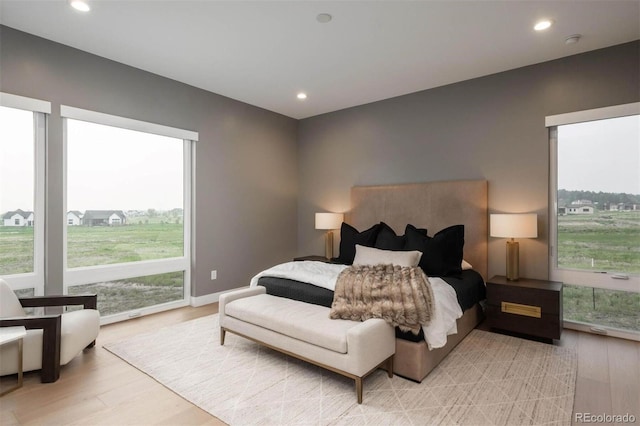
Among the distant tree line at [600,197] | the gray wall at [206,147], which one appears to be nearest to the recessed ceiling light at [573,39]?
the distant tree line at [600,197]

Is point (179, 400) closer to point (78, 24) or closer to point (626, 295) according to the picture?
point (78, 24)

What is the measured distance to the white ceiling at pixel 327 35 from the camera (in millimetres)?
2686

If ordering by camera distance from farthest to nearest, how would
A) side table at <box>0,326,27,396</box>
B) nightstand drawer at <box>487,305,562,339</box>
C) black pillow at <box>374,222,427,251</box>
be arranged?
black pillow at <box>374,222,427,251</box>, nightstand drawer at <box>487,305,562,339</box>, side table at <box>0,326,27,396</box>

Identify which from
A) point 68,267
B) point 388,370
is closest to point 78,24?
point 68,267

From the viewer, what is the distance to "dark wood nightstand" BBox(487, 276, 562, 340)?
3.06m

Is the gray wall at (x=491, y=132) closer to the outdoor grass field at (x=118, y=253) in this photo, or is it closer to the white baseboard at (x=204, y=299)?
the white baseboard at (x=204, y=299)

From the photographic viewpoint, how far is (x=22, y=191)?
3178 mm

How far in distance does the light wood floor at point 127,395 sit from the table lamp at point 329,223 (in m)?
3.10

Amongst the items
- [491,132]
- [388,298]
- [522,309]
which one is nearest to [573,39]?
[491,132]

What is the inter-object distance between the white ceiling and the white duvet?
226 cm

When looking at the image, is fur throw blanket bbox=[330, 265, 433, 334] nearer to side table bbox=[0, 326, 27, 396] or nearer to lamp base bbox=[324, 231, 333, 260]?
side table bbox=[0, 326, 27, 396]

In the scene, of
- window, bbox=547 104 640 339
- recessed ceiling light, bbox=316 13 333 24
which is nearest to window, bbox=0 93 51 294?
recessed ceiling light, bbox=316 13 333 24

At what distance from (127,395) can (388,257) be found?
8.05 ft

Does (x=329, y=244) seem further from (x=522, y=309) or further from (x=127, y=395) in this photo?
(x=127, y=395)
